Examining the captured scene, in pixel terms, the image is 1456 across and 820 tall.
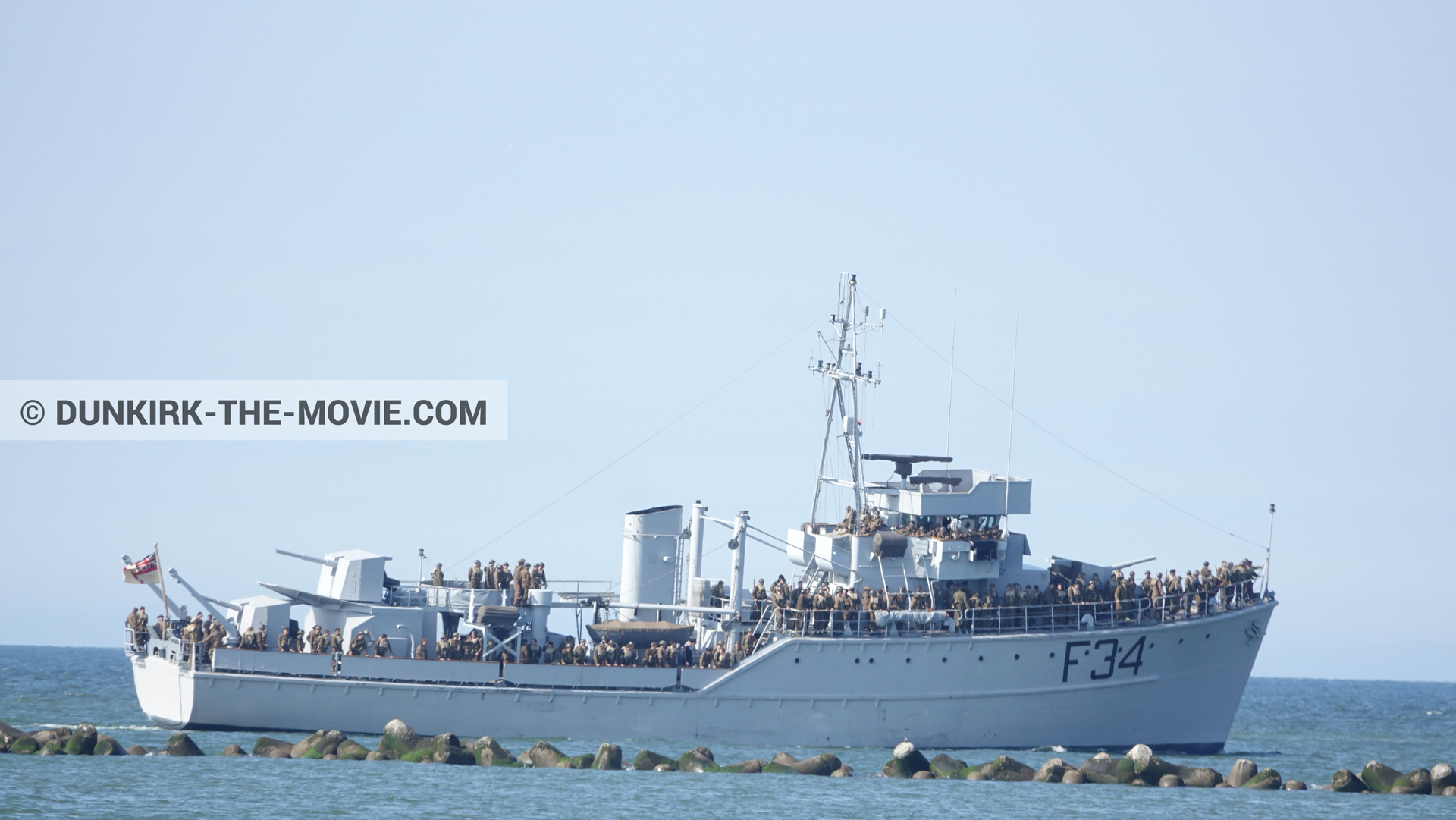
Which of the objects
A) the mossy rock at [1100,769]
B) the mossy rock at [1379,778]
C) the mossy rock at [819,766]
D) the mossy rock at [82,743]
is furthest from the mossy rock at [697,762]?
the mossy rock at [1379,778]

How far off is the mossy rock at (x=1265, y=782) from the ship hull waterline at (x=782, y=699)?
14.5 ft

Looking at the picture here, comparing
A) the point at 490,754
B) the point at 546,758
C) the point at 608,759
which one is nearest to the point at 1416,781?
the point at 608,759

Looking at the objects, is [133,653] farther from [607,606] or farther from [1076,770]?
→ [1076,770]

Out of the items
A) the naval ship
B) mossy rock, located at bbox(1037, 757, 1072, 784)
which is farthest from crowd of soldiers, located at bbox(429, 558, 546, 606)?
mossy rock, located at bbox(1037, 757, 1072, 784)

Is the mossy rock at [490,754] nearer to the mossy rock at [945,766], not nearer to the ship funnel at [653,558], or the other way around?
the ship funnel at [653,558]

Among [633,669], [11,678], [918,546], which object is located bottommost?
[11,678]

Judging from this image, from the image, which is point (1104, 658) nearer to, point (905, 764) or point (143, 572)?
point (905, 764)

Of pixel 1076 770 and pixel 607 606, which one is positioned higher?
pixel 607 606

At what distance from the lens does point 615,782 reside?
29016mm

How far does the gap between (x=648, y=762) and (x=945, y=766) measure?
5.68 m

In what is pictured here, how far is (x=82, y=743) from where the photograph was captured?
103ft

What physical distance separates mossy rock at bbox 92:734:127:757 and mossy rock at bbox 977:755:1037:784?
16.7m

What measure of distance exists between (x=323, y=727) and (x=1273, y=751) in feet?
74.7

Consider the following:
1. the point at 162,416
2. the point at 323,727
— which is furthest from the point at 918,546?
the point at 162,416
